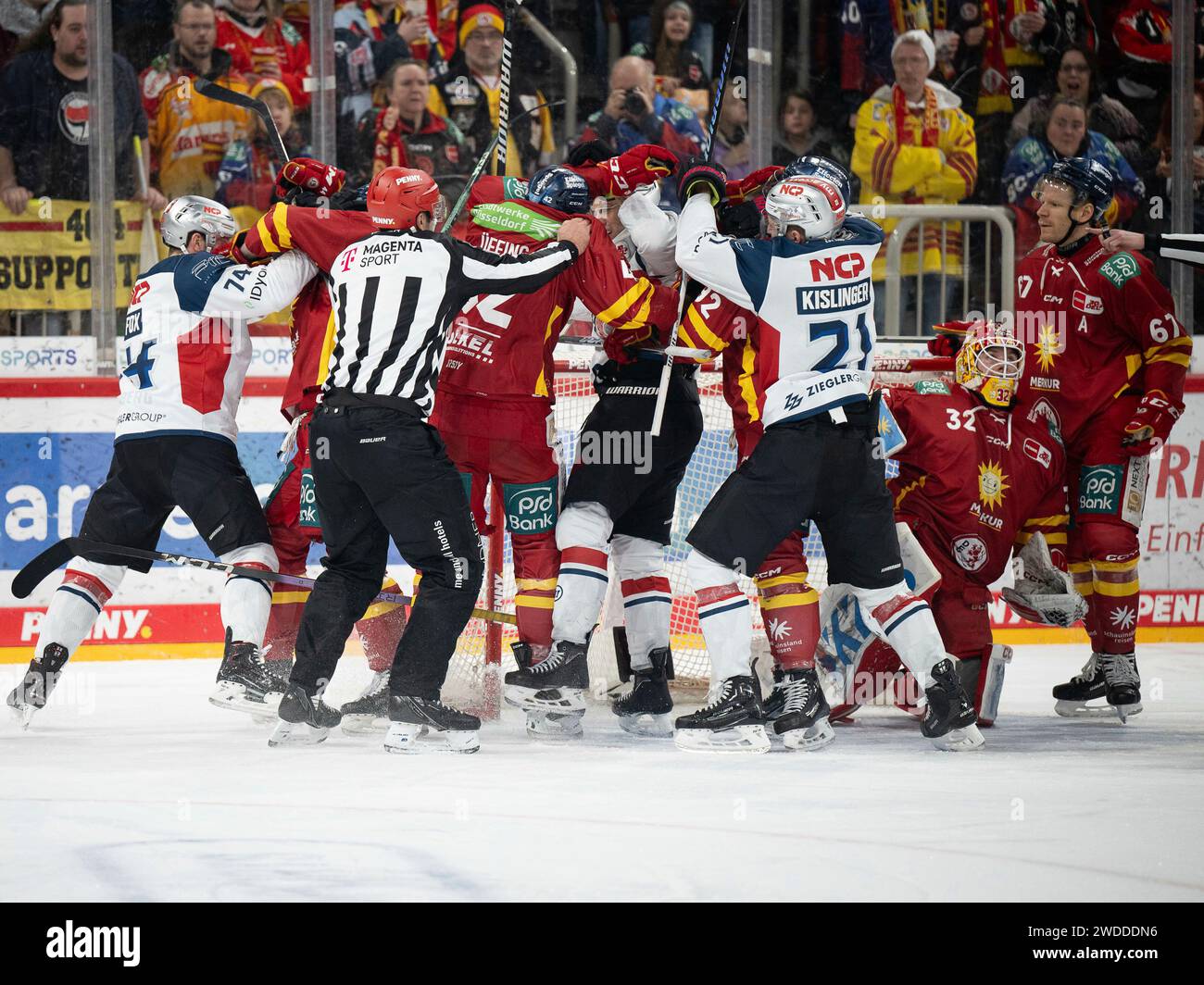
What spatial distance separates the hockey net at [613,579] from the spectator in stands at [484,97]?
128 cm

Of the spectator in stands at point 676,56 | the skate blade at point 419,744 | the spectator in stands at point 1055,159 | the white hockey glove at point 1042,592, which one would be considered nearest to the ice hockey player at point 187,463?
the skate blade at point 419,744

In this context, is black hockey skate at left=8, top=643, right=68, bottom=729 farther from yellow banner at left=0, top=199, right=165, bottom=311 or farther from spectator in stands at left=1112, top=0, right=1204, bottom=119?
spectator in stands at left=1112, top=0, right=1204, bottom=119

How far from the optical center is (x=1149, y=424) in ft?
15.1

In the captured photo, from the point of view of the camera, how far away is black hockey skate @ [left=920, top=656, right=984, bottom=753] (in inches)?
151

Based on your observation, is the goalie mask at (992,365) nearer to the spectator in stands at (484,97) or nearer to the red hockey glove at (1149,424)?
the red hockey glove at (1149,424)

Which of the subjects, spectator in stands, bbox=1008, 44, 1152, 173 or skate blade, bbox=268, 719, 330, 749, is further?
spectator in stands, bbox=1008, 44, 1152, 173

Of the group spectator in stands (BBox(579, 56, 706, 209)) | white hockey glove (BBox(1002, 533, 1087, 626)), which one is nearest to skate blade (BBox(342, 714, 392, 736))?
white hockey glove (BBox(1002, 533, 1087, 626))

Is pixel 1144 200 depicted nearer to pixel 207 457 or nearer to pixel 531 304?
pixel 531 304

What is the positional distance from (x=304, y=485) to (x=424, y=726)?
856 mm

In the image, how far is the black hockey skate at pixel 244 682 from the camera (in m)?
4.12

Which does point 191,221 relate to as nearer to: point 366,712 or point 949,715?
point 366,712

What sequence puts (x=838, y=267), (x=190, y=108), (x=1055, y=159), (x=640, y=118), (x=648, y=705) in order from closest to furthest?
(x=838, y=267)
(x=648, y=705)
(x=190, y=108)
(x=640, y=118)
(x=1055, y=159)

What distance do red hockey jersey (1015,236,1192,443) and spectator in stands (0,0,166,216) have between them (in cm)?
353

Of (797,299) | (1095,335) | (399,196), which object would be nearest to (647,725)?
(797,299)
